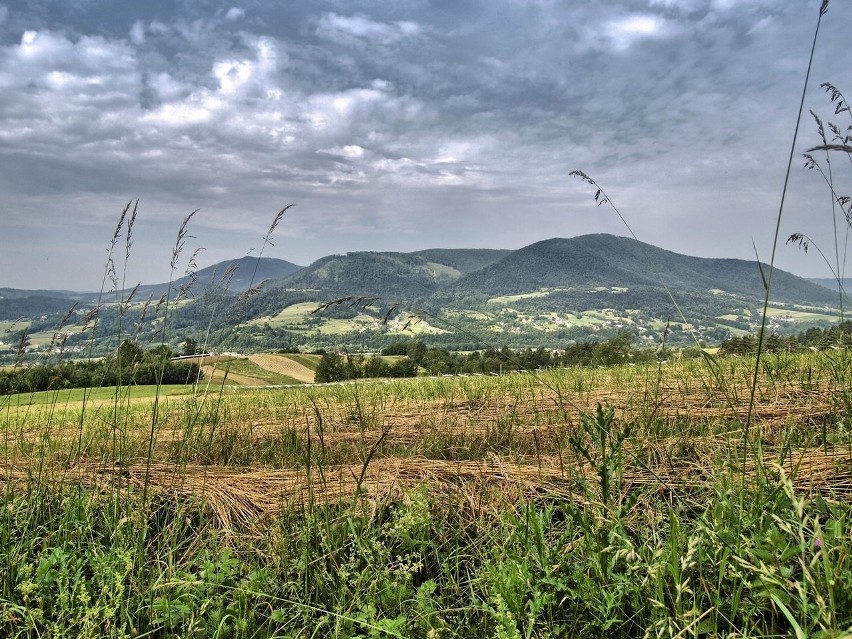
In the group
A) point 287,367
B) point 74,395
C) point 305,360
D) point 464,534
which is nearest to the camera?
point 464,534

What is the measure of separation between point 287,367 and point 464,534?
255 ft

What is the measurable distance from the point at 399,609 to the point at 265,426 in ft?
13.4

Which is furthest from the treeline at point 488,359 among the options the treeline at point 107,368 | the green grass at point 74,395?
the treeline at point 107,368

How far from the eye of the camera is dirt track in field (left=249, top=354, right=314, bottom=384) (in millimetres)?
72375

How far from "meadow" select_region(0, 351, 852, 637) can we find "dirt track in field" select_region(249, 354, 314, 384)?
68770 millimetres

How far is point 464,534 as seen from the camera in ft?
9.57

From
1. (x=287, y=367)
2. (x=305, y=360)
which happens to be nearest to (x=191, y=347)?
(x=287, y=367)

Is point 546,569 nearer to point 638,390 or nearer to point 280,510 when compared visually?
point 280,510

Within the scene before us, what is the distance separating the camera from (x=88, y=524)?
312 centimetres

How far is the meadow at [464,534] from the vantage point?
193cm

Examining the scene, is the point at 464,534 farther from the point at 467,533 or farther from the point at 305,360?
the point at 305,360

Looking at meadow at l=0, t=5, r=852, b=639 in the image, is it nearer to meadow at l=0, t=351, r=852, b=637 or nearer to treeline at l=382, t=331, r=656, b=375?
meadow at l=0, t=351, r=852, b=637

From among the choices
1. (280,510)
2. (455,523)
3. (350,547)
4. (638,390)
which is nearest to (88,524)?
(280,510)

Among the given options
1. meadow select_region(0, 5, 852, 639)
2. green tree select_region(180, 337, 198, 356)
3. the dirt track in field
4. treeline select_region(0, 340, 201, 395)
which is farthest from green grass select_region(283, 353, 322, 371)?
meadow select_region(0, 5, 852, 639)
